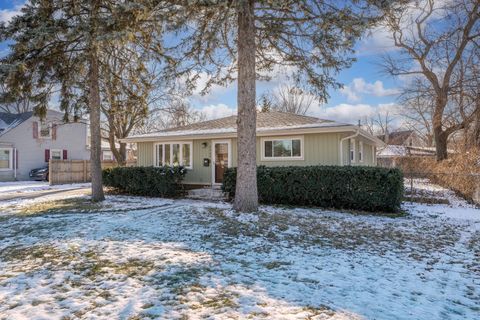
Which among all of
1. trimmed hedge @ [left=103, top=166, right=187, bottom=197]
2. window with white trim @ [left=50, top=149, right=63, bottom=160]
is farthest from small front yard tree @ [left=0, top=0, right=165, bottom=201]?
window with white trim @ [left=50, top=149, right=63, bottom=160]

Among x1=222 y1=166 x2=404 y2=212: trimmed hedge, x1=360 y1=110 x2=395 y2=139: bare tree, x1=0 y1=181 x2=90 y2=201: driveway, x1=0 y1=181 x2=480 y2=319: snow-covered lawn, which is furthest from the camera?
x1=360 y1=110 x2=395 y2=139: bare tree

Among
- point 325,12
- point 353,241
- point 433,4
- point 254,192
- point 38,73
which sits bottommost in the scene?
point 353,241

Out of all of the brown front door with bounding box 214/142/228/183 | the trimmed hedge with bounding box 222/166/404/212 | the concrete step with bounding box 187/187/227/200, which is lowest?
the concrete step with bounding box 187/187/227/200

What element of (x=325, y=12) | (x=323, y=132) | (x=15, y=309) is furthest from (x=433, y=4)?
(x=15, y=309)

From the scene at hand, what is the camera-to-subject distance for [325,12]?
7.76 meters

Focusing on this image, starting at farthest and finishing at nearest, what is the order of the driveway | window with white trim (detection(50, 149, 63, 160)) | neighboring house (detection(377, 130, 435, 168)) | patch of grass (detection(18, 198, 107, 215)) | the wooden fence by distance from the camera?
neighboring house (detection(377, 130, 435, 168)), window with white trim (detection(50, 149, 63, 160)), the wooden fence, the driveway, patch of grass (detection(18, 198, 107, 215))

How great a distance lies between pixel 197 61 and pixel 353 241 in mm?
6590

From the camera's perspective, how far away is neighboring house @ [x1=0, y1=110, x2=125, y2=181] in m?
21.4

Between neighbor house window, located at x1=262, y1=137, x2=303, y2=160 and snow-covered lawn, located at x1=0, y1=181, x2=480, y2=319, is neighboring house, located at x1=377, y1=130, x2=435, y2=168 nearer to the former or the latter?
neighbor house window, located at x1=262, y1=137, x2=303, y2=160

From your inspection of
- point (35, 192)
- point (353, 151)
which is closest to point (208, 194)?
point (353, 151)

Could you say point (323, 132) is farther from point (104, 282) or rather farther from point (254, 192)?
point (104, 282)

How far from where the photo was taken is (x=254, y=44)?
8.07 metres

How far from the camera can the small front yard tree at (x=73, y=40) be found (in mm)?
7570

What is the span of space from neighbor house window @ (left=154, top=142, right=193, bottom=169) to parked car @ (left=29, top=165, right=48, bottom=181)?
440 inches
